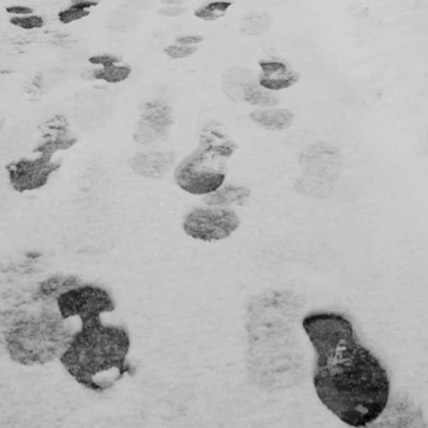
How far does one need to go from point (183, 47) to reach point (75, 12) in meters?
0.73

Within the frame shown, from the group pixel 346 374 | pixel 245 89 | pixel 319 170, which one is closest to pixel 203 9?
pixel 245 89

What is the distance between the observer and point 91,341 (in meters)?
1.27

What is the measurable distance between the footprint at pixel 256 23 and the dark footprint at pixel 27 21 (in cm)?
103

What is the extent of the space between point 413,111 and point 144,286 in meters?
1.15

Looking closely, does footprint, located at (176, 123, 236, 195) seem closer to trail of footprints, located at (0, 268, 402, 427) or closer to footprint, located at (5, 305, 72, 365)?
trail of footprints, located at (0, 268, 402, 427)

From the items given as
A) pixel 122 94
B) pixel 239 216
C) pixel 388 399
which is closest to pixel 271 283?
pixel 239 216

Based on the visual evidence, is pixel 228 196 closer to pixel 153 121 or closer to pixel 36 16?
pixel 153 121

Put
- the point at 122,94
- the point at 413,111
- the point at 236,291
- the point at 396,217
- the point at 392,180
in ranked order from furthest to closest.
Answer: the point at 122,94
the point at 413,111
the point at 392,180
the point at 396,217
the point at 236,291

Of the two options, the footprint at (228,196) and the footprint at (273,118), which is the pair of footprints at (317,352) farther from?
the footprint at (273,118)

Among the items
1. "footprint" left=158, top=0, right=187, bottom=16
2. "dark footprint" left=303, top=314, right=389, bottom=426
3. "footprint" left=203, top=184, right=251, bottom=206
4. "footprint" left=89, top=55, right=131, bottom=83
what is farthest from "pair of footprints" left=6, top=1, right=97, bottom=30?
"dark footprint" left=303, top=314, right=389, bottom=426

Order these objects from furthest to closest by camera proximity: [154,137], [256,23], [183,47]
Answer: [256,23] < [183,47] < [154,137]

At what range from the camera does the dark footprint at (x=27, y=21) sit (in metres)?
2.65

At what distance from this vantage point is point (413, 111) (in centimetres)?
187

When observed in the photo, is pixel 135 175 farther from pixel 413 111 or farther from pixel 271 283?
pixel 413 111
